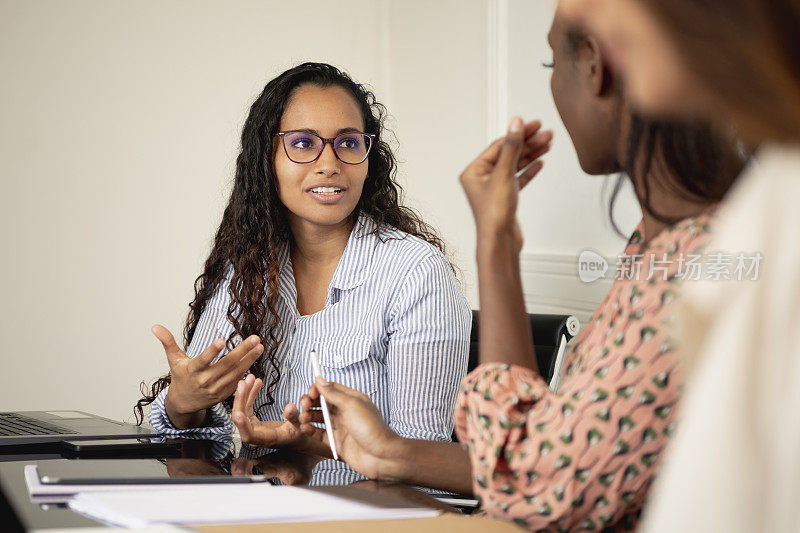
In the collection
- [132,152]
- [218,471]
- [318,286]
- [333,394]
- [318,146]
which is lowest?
[218,471]

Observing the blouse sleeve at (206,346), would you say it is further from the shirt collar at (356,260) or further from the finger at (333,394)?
the finger at (333,394)

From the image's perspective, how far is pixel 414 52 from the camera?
389cm

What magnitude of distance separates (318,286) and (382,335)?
23 cm

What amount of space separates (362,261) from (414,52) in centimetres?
225

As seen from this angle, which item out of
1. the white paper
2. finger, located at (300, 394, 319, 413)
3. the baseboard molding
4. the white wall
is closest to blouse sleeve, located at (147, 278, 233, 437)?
finger, located at (300, 394, 319, 413)

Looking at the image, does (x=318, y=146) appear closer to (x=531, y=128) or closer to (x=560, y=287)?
(x=531, y=128)

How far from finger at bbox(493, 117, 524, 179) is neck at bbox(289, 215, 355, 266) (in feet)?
3.20

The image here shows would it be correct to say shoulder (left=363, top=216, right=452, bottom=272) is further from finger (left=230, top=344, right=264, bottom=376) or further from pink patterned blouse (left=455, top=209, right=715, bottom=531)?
pink patterned blouse (left=455, top=209, right=715, bottom=531)

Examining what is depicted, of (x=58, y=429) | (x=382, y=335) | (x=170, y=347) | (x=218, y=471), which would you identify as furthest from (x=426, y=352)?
(x=58, y=429)

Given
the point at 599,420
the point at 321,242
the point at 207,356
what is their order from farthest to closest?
the point at 321,242, the point at 207,356, the point at 599,420

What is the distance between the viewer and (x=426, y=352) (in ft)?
5.48

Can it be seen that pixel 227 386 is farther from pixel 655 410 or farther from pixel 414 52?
pixel 414 52

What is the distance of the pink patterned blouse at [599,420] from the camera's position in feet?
2.52

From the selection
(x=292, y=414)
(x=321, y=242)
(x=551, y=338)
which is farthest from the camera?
(x=321, y=242)
